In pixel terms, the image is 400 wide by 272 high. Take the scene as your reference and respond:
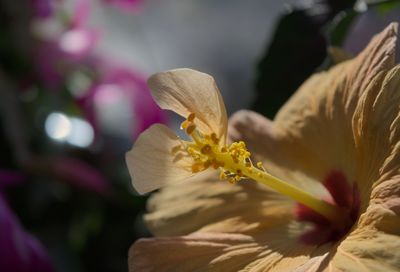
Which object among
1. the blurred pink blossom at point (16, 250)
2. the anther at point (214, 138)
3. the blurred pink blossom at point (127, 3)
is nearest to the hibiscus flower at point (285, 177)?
the anther at point (214, 138)

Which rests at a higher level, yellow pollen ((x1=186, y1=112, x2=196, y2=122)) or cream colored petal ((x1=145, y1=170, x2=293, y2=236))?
yellow pollen ((x1=186, y1=112, x2=196, y2=122))

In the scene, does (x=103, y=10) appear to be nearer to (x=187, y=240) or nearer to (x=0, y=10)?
(x=0, y=10)

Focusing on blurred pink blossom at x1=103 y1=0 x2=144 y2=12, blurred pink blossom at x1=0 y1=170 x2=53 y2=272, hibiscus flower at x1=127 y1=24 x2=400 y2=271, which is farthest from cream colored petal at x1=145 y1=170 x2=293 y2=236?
blurred pink blossom at x1=103 y1=0 x2=144 y2=12

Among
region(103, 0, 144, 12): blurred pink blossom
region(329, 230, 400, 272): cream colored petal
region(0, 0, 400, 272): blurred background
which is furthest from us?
region(103, 0, 144, 12): blurred pink blossom

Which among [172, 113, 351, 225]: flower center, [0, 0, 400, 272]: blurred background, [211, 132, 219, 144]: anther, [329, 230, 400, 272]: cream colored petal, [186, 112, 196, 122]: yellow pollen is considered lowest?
[0, 0, 400, 272]: blurred background

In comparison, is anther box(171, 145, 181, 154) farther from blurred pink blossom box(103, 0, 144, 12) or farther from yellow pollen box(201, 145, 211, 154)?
blurred pink blossom box(103, 0, 144, 12)

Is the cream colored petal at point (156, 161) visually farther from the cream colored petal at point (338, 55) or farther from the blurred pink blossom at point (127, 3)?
the blurred pink blossom at point (127, 3)

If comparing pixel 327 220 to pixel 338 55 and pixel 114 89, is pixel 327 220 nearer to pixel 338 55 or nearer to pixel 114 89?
pixel 338 55

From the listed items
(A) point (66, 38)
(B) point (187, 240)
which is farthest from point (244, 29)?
(B) point (187, 240)
